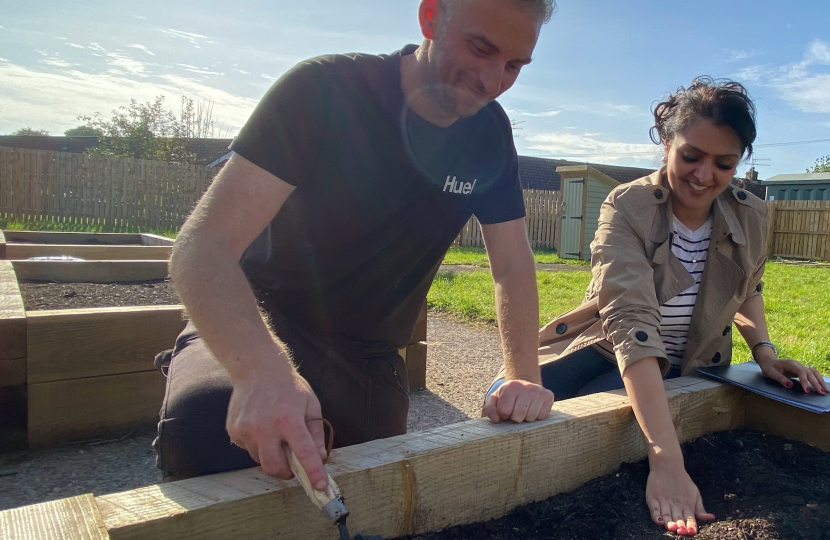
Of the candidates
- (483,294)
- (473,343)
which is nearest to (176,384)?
(473,343)

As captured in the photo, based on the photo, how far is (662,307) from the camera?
256 cm

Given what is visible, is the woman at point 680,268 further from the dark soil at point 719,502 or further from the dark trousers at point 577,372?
→ the dark soil at point 719,502

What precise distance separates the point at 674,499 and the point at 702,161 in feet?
4.31

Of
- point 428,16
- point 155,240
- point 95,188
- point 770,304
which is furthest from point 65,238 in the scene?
point 770,304

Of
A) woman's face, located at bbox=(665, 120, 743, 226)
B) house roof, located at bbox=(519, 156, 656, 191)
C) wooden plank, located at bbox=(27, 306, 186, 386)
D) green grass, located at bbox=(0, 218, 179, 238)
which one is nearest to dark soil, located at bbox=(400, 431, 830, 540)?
woman's face, located at bbox=(665, 120, 743, 226)

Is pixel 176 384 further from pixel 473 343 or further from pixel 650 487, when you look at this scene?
pixel 473 343

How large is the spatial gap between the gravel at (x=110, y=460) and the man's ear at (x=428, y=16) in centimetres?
219

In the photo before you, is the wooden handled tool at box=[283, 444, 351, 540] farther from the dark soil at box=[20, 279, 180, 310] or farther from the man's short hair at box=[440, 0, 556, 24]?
the dark soil at box=[20, 279, 180, 310]

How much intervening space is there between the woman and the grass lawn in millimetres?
2567

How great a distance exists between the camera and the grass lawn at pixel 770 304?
206 inches

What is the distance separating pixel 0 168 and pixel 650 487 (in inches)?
626

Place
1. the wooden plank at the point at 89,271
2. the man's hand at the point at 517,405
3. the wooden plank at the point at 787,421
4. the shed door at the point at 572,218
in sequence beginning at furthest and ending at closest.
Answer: the shed door at the point at 572,218
the wooden plank at the point at 89,271
the wooden plank at the point at 787,421
the man's hand at the point at 517,405

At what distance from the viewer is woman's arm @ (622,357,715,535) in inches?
65.7

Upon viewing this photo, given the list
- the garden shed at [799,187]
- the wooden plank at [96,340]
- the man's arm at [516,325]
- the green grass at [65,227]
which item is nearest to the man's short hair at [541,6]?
the man's arm at [516,325]
